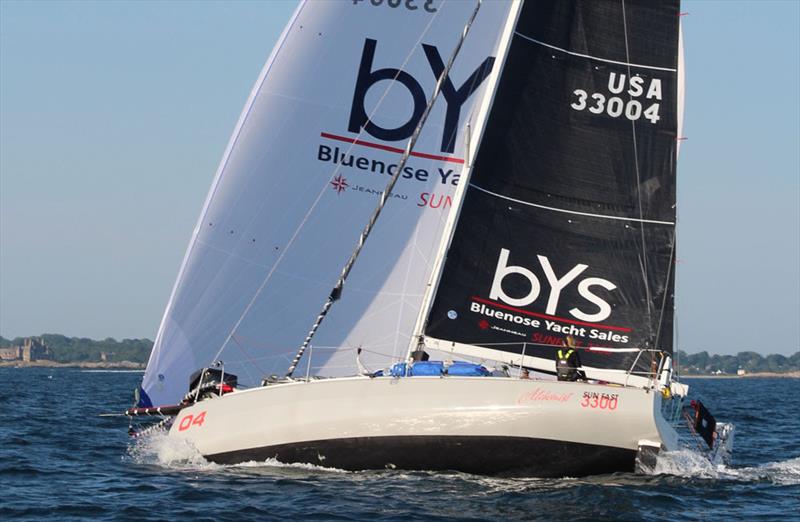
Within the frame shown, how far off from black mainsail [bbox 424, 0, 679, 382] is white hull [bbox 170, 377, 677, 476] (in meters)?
1.55

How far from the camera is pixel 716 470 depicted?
15.5 m

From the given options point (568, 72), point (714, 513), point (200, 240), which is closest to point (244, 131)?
point (200, 240)

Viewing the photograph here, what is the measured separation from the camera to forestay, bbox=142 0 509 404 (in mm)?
16312

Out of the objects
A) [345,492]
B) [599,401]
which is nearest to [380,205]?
[599,401]

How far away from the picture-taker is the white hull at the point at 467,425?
13.2 m

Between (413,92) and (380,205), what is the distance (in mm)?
2639

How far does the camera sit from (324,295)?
16688mm

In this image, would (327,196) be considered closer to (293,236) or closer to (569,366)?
(293,236)

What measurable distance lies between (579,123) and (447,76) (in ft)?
9.68

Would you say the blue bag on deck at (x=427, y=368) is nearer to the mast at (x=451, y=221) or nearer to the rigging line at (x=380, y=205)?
the mast at (x=451, y=221)

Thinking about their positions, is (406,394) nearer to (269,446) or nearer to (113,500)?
(269,446)

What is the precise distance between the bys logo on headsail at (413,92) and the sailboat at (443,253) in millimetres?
31

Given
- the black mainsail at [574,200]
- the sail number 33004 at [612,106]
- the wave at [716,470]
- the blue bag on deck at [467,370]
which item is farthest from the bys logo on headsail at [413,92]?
the wave at [716,470]

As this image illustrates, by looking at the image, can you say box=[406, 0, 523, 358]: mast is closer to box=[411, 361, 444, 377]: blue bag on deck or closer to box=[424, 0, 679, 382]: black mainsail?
box=[424, 0, 679, 382]: black mainsail
